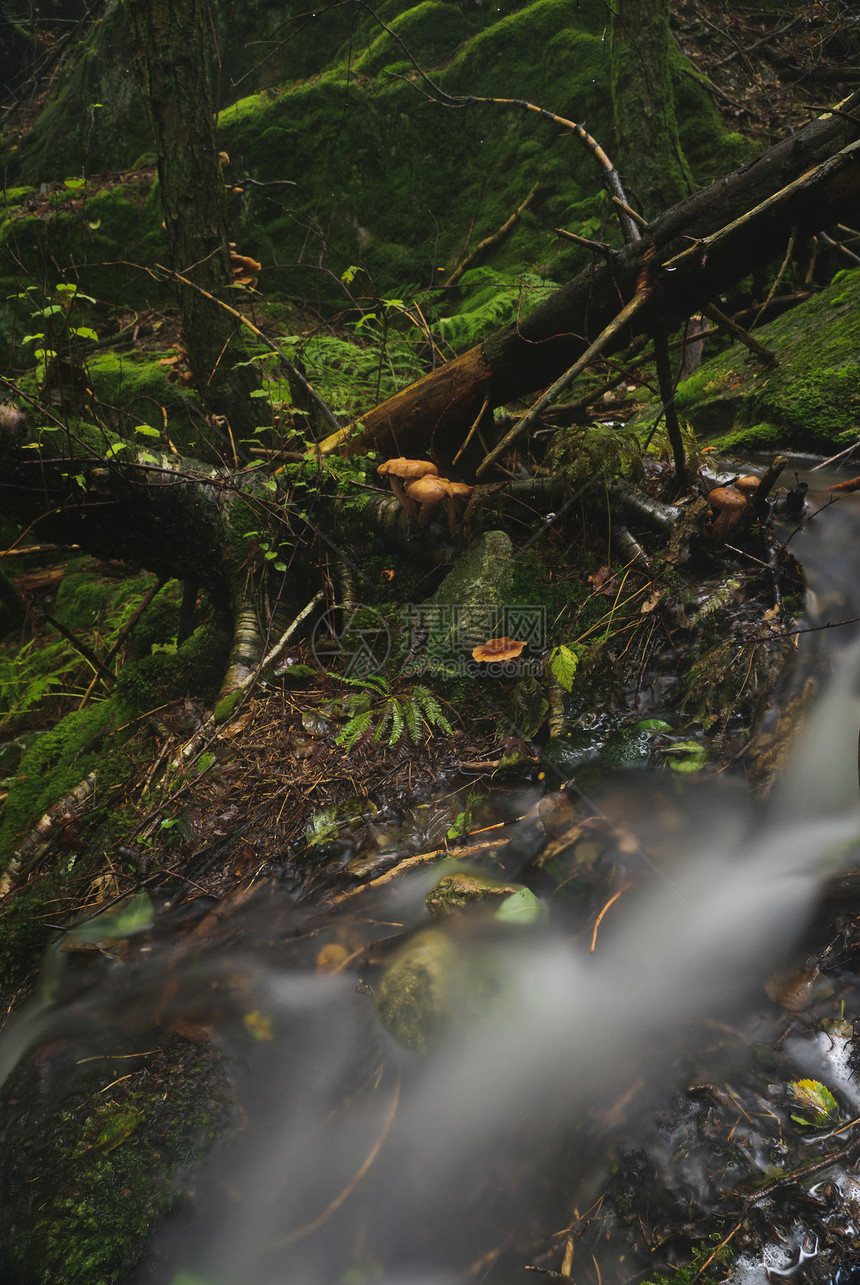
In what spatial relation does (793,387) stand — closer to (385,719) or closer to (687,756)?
(687,756)

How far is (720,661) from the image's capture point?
293cm

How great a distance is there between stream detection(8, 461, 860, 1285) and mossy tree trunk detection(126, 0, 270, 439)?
13.7 feet

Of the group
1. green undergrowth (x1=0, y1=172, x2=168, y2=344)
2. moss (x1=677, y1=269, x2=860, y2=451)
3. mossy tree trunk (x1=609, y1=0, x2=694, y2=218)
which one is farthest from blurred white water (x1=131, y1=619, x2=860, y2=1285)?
green undergrowth (x1=0, y1=172, x2=168, y2=344)

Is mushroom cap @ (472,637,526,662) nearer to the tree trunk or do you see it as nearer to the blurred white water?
the blurred white water

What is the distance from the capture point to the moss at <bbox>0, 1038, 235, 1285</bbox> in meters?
1.78

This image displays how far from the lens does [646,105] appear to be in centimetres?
673

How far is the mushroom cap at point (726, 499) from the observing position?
3162 millimetres

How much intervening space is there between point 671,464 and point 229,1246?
14.9 ft

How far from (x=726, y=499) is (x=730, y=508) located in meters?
0.06

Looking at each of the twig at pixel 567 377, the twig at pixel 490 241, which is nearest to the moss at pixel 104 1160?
the twig at pixel 567 377

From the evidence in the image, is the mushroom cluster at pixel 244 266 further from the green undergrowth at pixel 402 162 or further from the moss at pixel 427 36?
the moss at pixel 427 36

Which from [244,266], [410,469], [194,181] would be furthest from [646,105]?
[410,469]

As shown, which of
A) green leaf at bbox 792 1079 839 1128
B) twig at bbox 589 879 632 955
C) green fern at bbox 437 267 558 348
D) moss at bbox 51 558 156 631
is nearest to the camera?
green leaf at bbox 792 1079 839 1128

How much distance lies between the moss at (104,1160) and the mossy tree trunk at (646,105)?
8608 millimetres
